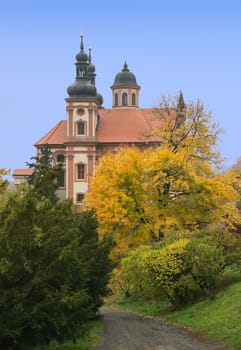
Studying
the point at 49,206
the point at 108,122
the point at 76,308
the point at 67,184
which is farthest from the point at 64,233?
the point at 108,122

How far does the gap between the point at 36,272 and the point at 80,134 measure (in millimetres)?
65054

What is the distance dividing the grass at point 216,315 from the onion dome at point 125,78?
223ft

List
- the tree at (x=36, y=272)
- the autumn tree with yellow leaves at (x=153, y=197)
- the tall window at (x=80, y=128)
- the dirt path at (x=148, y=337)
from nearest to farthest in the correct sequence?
1. the tree at (x=36, y=272)
2. the dirt path at (x=148, y=337)
3. the autumn tree with yellow leaves at (x=153, y=197)
4. the tall window at (x=80, y=128)

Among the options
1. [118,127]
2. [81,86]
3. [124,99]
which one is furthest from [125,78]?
[81,86]

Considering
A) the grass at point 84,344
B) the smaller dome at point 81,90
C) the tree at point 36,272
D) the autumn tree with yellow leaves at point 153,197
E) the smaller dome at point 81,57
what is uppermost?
the smaller dome at point 81,57

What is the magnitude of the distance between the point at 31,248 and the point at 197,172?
22.2 metres

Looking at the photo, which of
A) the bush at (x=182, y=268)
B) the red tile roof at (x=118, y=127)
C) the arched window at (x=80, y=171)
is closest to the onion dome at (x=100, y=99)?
the red tile roof at (x=118, y=127)

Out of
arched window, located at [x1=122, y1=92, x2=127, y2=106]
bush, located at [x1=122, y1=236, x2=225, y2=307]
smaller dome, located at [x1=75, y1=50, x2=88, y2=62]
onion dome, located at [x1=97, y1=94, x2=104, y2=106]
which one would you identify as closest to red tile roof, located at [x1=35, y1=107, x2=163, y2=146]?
arched window, located at [x1=122, y1=92, x2=127, y2=106]

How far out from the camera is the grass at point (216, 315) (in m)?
17.7

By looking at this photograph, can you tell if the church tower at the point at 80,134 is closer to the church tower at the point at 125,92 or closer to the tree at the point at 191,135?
the church tower at the point at 125,92

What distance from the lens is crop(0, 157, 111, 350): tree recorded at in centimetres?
1184

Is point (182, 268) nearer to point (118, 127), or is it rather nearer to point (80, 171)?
point (80, 171)

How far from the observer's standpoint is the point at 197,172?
111 ft

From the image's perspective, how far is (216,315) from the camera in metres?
19.8
